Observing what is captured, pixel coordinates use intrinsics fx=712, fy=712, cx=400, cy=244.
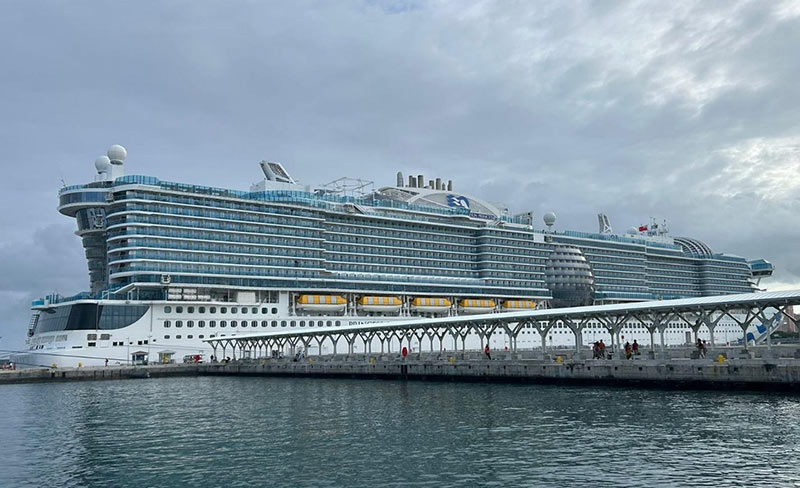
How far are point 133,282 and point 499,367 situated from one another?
49.7m

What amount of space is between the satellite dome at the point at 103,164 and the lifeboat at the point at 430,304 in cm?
4964

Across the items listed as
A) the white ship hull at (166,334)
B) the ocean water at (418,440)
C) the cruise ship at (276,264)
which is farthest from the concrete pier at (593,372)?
the cruise ship at (276,264)

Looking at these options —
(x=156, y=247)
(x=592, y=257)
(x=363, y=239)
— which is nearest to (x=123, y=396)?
(x=156, y=247)

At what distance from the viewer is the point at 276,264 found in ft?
335

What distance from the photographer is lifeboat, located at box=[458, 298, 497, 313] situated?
12162 centimetres

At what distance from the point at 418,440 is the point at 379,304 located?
249 feet

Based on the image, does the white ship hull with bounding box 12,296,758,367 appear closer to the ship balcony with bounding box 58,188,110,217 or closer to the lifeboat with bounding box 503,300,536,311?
the ship balcony with bounding box 58,188,110,217

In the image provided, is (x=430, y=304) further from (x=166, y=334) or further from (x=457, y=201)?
(x=166, y=334)

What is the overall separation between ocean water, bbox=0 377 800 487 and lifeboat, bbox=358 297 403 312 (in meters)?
53.3

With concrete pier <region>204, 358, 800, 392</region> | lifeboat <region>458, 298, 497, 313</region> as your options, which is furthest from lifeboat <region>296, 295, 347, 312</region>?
lifeboat <region>458, 298, 497, 313</region>

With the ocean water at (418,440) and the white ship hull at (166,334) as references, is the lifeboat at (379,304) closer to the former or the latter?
the white ship hull at (166,334)

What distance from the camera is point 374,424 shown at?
1528 inches

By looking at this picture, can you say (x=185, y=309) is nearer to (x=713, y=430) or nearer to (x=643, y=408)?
(x=643, y=408)

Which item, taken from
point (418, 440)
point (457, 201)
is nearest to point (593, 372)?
point (418, 440)
